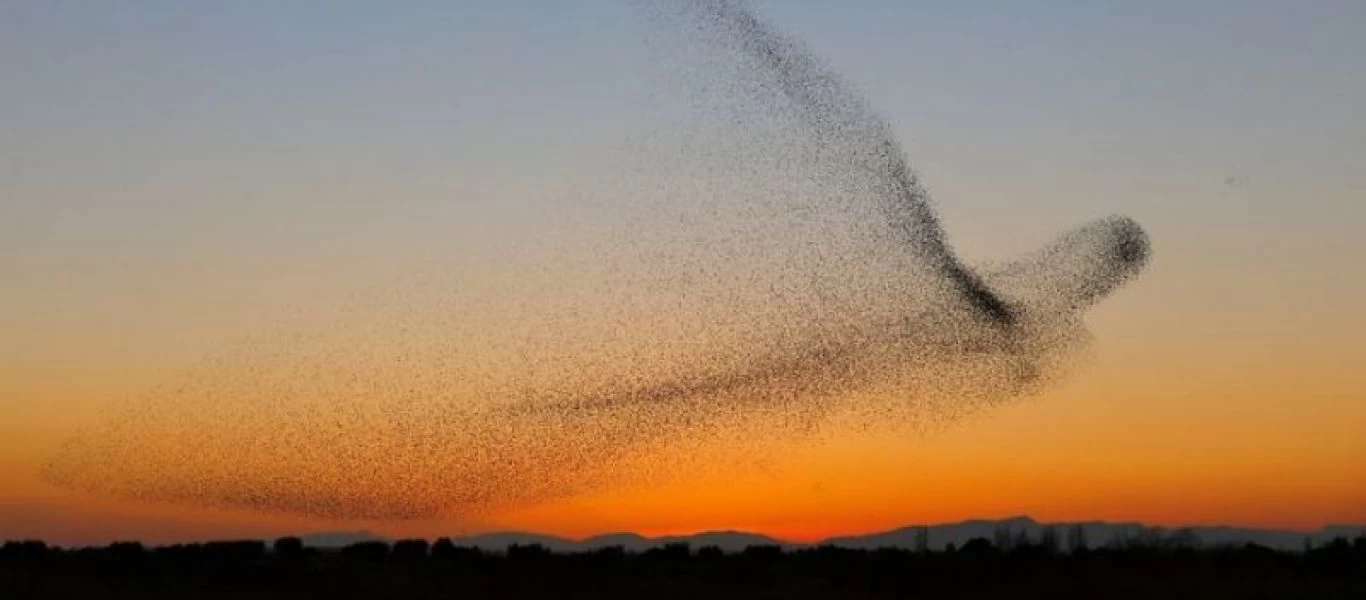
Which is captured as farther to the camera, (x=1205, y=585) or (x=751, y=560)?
(x=751, y=560)

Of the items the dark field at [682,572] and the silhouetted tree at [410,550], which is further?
the silhouetted tree at [410,550]

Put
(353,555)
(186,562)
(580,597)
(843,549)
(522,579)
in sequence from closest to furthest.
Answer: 1. (580,597)
2. (522,579)
3. (186,562)
4. (353,555)
5. (843,549)

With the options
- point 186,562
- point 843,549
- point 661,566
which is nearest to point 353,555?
point 186,562

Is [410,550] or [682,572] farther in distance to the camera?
[410,550]

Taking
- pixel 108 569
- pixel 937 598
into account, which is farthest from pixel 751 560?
pixel 108 569

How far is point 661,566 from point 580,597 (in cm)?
1479

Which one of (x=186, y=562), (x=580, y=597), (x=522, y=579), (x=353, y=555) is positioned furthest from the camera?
(x=353, y=555)

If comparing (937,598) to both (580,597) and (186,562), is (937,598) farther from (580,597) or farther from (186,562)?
(186,562)

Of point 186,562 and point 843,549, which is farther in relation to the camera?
point 843,549

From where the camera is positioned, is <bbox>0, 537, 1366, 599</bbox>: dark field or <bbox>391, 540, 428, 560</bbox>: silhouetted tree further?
<bbox>391, 540, 428, 560</bbox>: silhouetted tree

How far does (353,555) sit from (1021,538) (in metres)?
27.4

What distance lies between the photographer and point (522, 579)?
6600 cm

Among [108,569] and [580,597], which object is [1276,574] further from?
[108,569]

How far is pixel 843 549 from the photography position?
279ft
